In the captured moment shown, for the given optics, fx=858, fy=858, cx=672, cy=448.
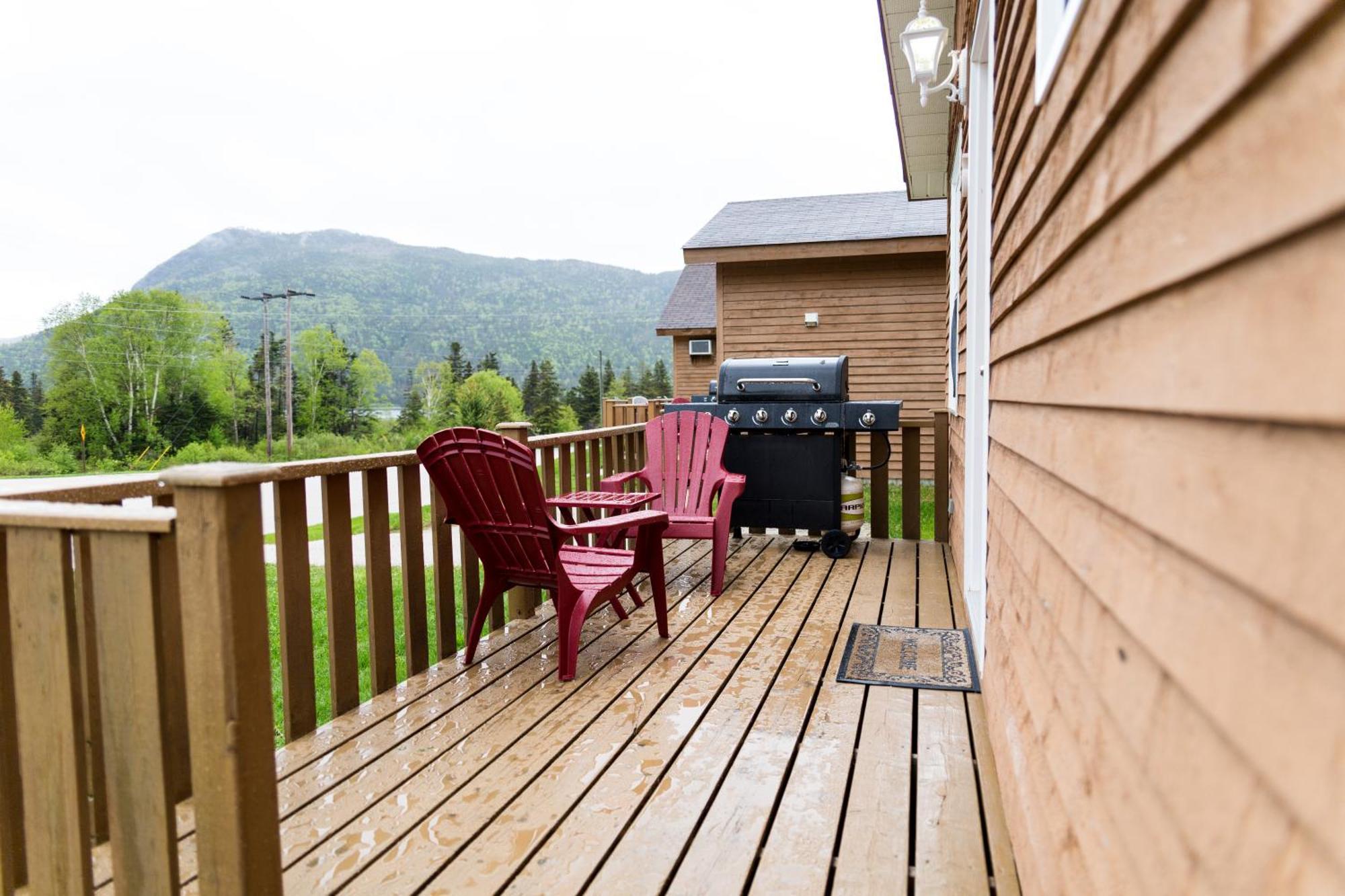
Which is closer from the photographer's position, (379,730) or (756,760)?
(756,760)

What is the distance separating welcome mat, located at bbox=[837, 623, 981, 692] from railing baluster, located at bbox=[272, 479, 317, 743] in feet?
5.56

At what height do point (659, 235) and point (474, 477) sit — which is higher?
point (659, 235)

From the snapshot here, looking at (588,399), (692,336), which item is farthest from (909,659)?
(588,399)

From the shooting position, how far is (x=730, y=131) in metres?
87.9

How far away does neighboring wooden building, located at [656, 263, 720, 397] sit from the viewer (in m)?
18.2

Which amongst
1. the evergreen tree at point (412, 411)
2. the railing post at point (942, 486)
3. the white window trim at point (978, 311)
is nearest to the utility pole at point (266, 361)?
the evergreen tree at point (412, 411)

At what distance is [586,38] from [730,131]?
18.2 meters

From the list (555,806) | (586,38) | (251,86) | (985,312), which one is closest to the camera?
(555,806)

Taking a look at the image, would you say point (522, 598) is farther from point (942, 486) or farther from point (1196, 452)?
point (1196, 452)

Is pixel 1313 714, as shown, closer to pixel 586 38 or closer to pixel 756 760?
pixel 756 760

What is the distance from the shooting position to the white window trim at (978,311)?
9.30 feet

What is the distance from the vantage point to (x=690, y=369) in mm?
18812

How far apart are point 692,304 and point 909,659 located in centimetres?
1717

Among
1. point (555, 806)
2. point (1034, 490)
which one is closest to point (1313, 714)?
point (1034, 490)
